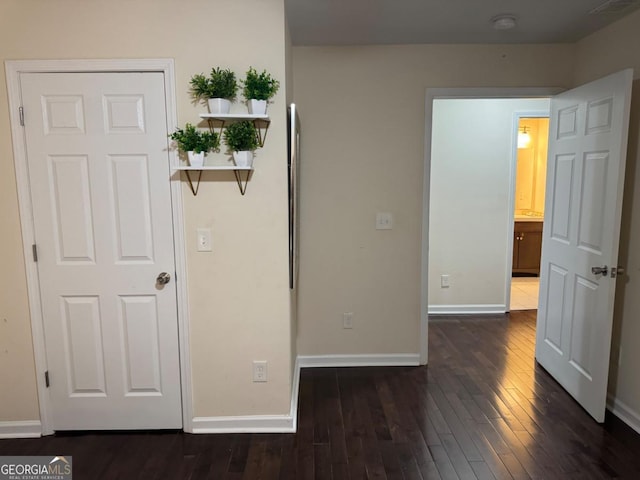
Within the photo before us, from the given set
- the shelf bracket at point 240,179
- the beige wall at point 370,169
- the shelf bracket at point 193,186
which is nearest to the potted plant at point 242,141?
the shelf bracket at point 240,179

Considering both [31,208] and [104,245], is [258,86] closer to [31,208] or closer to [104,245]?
[104,245]

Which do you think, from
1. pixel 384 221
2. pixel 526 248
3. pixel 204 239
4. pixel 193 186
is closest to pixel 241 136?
pixel 193 186

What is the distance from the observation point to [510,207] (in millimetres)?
4531

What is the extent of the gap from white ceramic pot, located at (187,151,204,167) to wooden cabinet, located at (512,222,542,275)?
501 cm

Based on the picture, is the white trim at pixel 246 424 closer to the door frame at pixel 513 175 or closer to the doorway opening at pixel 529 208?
the door frame at pixel 513 175

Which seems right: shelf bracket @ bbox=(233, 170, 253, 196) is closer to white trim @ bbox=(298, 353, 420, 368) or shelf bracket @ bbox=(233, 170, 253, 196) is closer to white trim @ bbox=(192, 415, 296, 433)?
white trim @ bbox=(192, 415, 296, 433)

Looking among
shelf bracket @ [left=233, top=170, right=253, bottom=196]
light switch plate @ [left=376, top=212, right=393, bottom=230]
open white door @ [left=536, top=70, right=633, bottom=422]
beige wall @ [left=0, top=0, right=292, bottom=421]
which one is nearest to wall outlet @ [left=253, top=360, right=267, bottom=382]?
beige wall @ [left=0, top=0, right=292, bottom=421]

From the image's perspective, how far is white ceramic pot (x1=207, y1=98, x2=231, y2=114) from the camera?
219cm

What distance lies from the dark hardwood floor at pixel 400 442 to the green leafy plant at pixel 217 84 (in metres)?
1.94

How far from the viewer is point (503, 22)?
8.68ft

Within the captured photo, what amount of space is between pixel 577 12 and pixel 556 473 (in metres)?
2.59

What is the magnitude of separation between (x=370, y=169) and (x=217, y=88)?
56.3 inches

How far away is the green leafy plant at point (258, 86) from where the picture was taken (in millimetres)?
2164

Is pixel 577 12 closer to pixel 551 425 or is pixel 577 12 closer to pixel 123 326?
pixel 551 425
